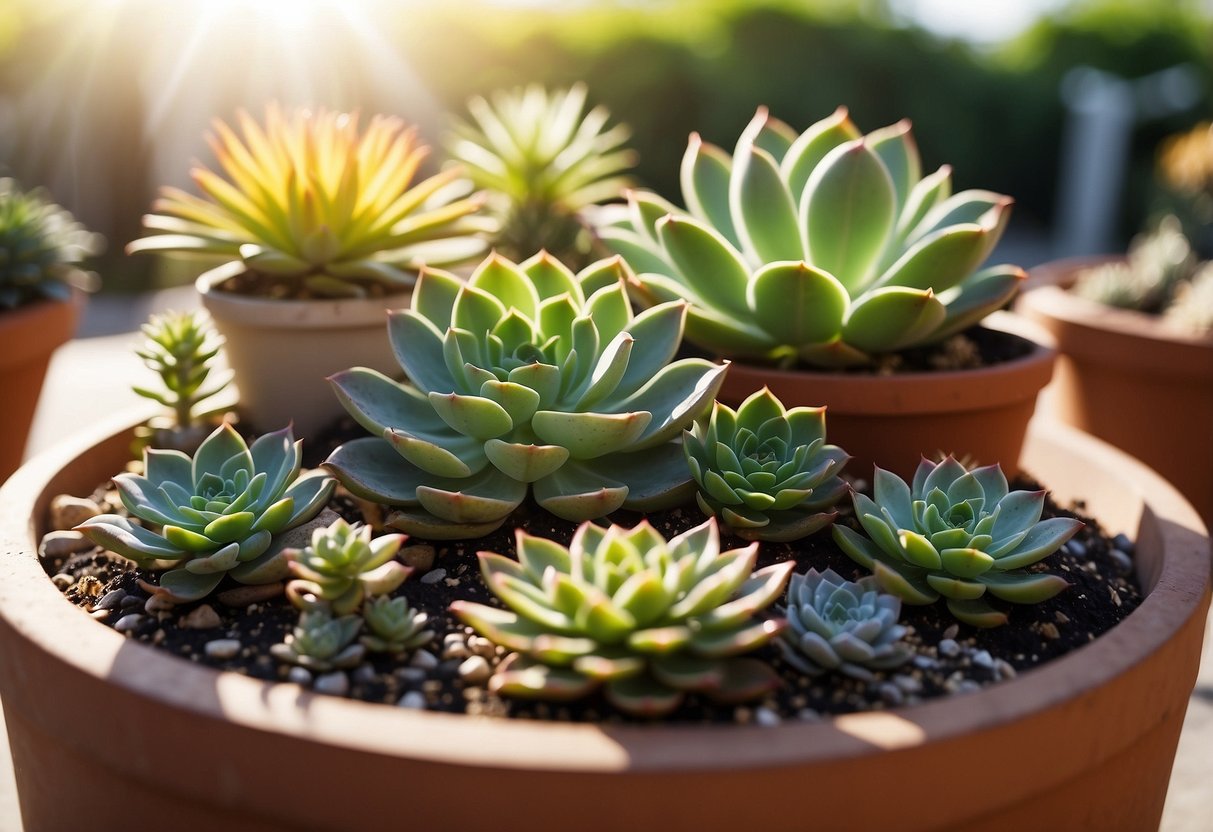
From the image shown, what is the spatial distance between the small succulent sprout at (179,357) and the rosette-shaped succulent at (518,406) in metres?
0.42

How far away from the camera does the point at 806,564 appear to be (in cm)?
136

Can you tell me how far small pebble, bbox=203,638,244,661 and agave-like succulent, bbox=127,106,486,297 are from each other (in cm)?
68

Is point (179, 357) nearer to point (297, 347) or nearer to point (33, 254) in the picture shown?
point (297, 347)

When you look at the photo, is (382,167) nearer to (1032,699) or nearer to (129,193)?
(1032,699)

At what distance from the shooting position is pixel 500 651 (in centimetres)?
118

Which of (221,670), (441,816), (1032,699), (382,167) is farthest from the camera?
(382,167)

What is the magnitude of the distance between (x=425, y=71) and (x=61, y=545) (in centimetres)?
560

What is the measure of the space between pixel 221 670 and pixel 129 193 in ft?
20.4

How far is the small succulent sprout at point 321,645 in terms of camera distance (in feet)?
3.69

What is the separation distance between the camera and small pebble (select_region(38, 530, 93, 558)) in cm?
143

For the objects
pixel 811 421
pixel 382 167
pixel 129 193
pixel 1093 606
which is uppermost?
pixel 382 167

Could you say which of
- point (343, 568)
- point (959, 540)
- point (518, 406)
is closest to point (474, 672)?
point (343, 568)

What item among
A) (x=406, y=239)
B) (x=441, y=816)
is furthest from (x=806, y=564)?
(x=406, y=239)

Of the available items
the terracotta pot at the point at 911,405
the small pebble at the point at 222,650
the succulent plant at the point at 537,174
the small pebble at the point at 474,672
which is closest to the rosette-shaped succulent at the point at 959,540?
the terracotta pot at the point at 911,405
